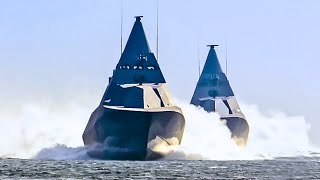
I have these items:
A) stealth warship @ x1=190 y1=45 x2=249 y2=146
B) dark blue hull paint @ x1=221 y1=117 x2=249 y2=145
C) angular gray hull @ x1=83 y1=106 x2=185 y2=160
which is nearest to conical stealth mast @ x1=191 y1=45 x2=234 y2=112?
stealth warship @ x1=190 y1=45 x2=249 y2=146

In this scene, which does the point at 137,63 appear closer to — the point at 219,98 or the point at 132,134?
the point at 132,134

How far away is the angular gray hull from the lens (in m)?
118

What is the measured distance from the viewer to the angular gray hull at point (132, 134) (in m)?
118

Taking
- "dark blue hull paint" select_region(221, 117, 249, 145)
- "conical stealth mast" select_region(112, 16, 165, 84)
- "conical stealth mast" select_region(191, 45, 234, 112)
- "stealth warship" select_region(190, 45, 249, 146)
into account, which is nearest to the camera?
"conical stealth mast" select_region(112, 16, 165, 84)

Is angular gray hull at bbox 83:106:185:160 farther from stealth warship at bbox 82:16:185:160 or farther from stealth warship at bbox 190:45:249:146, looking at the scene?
stealth warship at bbox 190:45:249:146

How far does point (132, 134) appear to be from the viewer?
118375 millimetres

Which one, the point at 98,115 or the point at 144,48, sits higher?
the point at 144,48

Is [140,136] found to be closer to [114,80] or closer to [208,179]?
[114,80]

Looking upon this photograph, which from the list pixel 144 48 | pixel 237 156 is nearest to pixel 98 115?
pixel 144 48

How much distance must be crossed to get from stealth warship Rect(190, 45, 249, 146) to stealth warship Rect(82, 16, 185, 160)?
36.7 meters

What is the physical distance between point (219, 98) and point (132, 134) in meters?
59.8

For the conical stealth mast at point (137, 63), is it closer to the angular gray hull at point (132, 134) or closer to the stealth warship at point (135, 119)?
the stealth warship at point (135, 119)

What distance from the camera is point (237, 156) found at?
476 feet

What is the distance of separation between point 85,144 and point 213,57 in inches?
2455
